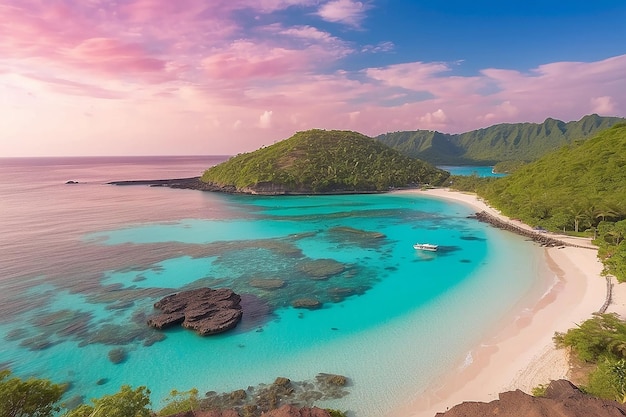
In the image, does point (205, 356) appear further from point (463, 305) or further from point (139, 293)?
point (463, 305)

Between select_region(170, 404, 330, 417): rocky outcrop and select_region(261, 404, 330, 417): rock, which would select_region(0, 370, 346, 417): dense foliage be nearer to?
select_region(261, 404, 330, 417): rock

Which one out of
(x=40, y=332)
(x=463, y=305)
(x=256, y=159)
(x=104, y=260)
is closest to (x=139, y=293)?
(x=40, y=332)

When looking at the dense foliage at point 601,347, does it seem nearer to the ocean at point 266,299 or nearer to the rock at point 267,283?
the ocean at point 266,299

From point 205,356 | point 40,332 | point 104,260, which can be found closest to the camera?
point 205,356

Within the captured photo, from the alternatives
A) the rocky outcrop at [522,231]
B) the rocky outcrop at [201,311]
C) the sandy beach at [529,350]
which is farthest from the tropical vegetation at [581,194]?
the rocky outcrop at [201,311]

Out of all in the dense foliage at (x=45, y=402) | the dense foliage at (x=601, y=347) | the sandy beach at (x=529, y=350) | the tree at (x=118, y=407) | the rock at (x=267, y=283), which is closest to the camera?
the tree at (x=118, y=407)

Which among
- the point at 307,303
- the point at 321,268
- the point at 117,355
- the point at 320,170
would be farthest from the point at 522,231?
the point at 320,170

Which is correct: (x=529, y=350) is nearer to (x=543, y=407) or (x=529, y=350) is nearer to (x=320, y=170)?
(x=543, y=407)
